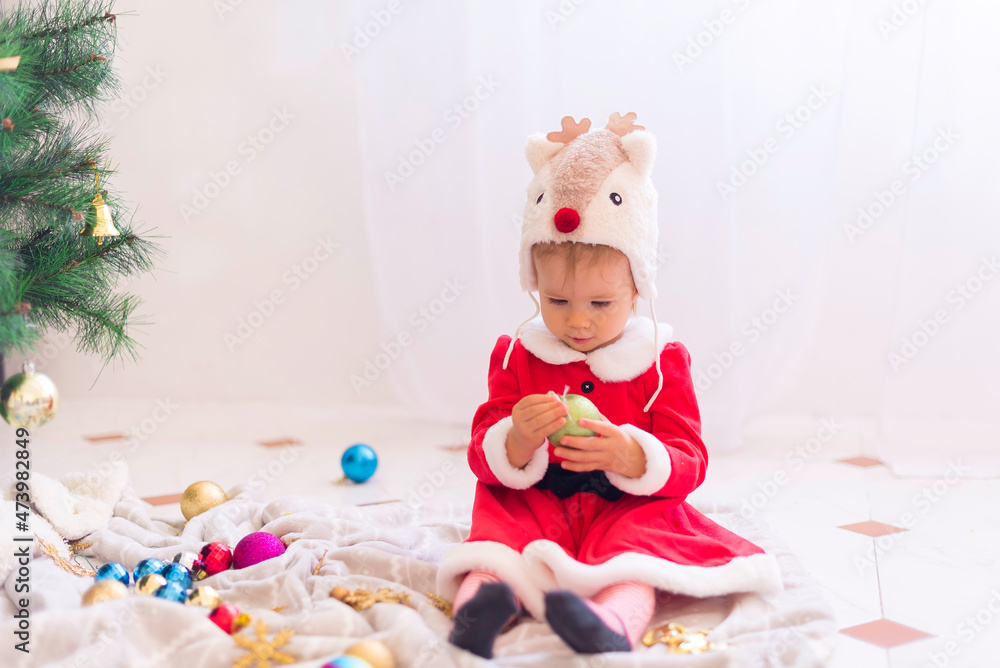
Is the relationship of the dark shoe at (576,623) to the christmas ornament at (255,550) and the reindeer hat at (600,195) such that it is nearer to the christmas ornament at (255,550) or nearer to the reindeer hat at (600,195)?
the reindeer hat at (600,195)

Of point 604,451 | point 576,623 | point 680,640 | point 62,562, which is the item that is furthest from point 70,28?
point 680,640

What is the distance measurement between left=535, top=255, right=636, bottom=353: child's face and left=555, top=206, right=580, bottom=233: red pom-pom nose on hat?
0.17ft

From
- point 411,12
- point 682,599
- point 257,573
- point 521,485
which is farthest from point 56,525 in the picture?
point 411,12

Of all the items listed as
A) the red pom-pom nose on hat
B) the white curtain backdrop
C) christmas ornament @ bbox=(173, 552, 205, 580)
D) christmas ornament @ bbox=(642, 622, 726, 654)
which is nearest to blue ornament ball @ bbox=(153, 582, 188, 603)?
christmas ornament @ bbox=(173, 552, 205, 580)

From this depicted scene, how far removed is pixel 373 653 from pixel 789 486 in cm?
138

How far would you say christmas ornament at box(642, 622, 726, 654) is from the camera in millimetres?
1048

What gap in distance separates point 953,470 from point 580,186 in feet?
4.89

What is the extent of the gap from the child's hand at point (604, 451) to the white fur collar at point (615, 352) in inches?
5.2

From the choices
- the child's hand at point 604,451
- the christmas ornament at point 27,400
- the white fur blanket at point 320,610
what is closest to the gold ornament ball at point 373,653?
the white fur blanket at point 320,610

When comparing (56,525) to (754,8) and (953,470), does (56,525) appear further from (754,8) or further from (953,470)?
(754,8)

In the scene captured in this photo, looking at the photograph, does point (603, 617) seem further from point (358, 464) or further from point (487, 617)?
point (358, 464)

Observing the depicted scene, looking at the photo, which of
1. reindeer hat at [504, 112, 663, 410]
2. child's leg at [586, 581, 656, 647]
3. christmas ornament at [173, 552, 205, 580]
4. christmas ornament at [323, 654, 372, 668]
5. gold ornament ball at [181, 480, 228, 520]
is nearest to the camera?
christmas ornament at [323, 654, 372, 668]

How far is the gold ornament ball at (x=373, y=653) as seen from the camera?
961 mm

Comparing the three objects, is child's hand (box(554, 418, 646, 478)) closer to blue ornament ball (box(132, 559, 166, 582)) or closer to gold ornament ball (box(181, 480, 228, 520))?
blue ornament ball (box(132, 559, 166, 582))
